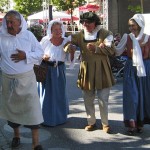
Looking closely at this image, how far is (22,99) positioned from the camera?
4926 mm

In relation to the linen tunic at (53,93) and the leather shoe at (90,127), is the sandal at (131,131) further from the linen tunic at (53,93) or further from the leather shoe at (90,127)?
the linen tunic at (53,93)

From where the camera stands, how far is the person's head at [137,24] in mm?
5553

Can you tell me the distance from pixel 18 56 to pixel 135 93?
75.6 inches

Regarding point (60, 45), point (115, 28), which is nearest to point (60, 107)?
point (60, 45)

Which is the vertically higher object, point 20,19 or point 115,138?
point 20,19

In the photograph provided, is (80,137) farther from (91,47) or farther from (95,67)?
(91,47)

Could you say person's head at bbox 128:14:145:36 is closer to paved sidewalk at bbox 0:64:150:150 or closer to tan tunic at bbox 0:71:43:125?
paved sidewalk at bbox 0:64:150:150

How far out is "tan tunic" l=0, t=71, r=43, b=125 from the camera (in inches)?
193

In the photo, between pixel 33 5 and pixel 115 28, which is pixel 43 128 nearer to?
pixel 115 28

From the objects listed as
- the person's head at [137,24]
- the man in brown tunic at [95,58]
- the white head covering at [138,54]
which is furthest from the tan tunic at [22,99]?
the person's head at [137,24]

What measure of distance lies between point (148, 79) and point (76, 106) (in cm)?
267

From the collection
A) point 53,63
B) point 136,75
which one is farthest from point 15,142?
point 136,75

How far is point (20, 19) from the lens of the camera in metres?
4.84

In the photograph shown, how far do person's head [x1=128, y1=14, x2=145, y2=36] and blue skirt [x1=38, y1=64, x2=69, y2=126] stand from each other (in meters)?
1.41
